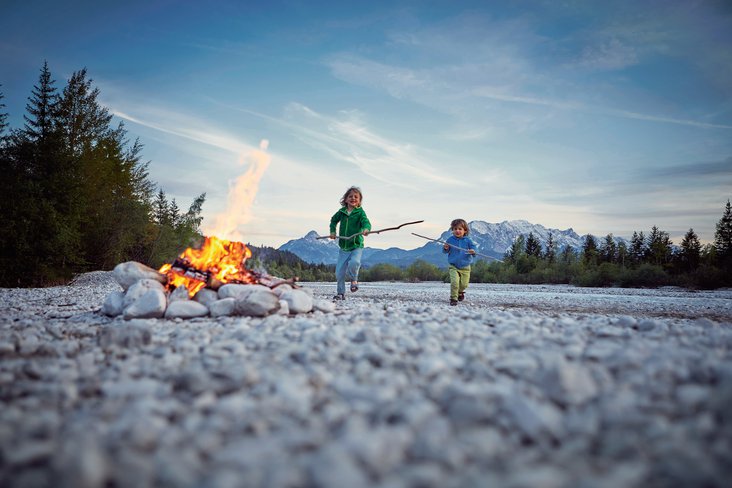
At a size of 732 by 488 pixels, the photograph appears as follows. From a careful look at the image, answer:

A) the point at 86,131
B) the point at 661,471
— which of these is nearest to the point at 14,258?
the point at 86,131

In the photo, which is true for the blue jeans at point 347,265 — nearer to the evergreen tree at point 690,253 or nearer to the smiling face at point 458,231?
the smiling face at point 458,231

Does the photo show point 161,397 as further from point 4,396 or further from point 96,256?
point 96,256

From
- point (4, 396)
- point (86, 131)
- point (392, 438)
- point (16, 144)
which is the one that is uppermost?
point (86, 131)

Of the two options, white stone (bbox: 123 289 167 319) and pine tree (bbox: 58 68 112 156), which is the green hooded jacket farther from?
pine tree (bbox: 58 68 112 156)

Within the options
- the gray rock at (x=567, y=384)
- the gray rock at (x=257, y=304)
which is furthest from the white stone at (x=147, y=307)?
the gray rock at (x=567, y=384)

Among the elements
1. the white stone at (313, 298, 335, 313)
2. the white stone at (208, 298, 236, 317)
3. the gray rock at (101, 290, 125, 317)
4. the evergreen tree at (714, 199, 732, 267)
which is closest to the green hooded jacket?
the white stone at (313, 298, 335, 313)

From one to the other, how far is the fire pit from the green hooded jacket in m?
2.98

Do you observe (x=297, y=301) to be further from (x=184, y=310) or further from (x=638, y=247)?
(x=638, y=247)

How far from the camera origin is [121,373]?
9.80 ft

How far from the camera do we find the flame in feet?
22.7

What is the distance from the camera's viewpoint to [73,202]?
16.2 metres

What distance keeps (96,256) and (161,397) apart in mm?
23409

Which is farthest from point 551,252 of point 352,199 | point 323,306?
point 323,306

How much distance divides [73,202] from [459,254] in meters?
15.5
